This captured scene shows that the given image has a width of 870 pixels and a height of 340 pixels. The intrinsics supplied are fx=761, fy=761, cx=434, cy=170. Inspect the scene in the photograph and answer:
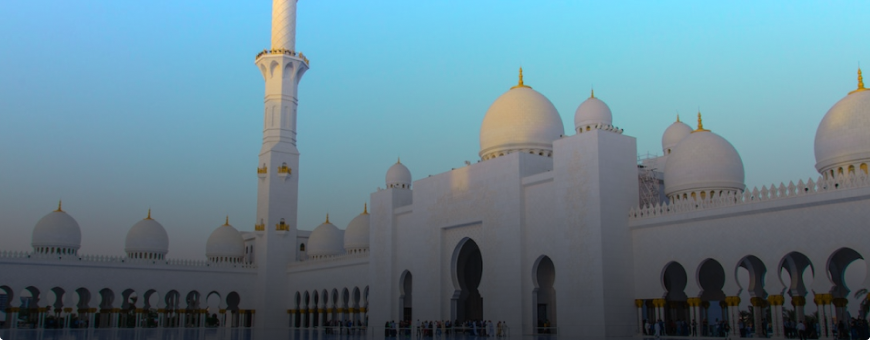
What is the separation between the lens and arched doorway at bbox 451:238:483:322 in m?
22.6

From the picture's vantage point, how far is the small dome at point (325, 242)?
33.0 metres

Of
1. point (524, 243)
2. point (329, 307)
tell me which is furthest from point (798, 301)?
point (329, 307)

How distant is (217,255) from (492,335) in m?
17.8

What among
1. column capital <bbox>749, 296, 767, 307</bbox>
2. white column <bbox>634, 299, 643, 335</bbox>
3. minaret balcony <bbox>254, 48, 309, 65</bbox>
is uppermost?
minaret balcony <bbox>254, 48, 309, 65</bbox>

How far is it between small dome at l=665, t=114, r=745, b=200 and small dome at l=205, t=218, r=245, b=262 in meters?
21.1

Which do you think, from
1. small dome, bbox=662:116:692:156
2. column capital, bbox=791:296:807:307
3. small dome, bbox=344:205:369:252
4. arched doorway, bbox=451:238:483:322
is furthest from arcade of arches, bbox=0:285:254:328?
column capital, bbox=791:296:807:307

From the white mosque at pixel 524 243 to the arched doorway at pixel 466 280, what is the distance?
7 cm

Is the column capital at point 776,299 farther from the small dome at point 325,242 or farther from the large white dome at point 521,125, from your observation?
the small dome at point 325,242

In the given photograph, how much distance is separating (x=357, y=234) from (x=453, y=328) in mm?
11519

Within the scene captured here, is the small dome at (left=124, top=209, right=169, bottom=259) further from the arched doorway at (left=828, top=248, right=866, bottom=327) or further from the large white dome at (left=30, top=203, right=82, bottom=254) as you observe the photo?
the arched doorway at (left=828, top=248, right=866, bottom=327)

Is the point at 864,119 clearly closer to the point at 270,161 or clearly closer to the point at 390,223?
the point at 390,223

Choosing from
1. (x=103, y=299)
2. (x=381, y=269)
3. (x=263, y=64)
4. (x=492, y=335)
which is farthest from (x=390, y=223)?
(x=103, y=299)

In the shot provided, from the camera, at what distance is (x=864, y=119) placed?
16.5 metres

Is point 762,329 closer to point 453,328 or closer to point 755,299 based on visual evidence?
point 755,299
